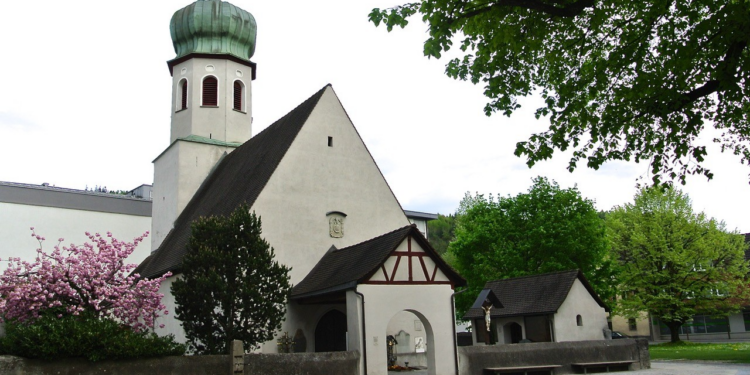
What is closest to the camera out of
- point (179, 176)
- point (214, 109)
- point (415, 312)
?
point (415, 312)

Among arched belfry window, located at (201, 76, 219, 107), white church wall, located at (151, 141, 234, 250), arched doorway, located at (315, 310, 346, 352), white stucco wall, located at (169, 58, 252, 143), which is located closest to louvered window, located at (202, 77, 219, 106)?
arched belfry window, located at (201, 76, 219, 107)

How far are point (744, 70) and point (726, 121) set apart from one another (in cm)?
209

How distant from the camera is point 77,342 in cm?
1346

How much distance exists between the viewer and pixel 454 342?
19047 mm

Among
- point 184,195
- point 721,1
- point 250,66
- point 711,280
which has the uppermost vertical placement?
point 250,66

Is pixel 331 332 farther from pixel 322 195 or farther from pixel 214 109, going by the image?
pixel 214 109

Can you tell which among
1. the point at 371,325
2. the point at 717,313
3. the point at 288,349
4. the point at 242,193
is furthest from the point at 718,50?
the point at 717,313

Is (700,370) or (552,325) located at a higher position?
(552,325)

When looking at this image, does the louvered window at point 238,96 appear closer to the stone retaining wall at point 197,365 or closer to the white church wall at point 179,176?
the white church wall at point 179,176

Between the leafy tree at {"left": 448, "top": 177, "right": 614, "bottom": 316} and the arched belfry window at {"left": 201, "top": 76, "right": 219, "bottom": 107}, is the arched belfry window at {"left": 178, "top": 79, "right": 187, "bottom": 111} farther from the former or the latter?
the leafy tree at {"left": 448, "top": 177, "right": 614, "bottom": 316}

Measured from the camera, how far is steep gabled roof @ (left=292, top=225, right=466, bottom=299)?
1828 centimetres

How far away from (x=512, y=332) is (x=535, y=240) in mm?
10037

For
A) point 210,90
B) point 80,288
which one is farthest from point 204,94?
point 80,288

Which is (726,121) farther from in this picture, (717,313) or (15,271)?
(717,313)
